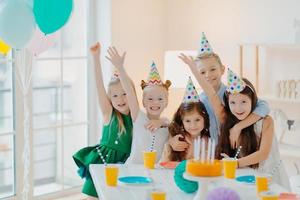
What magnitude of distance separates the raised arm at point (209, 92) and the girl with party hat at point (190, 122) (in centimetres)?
8

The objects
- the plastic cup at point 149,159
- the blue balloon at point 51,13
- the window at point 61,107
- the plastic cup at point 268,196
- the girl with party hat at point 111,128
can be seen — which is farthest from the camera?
the window at point 61,107

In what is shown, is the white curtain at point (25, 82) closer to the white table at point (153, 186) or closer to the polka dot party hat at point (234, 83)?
the white table at point (153, 186)

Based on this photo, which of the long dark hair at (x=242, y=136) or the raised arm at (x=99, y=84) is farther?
the raised arm at (x=99, y=84)

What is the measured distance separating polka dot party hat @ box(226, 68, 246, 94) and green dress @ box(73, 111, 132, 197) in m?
0.69

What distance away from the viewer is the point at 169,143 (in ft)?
11.8

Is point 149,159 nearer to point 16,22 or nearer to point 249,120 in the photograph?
point 249,120

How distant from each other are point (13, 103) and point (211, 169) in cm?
227

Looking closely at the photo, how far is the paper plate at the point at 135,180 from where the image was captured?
302 cm

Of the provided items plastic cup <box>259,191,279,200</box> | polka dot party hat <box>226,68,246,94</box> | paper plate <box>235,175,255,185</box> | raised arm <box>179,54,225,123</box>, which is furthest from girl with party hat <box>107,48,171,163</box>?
plastic cup <box>259,191,279,200</box>

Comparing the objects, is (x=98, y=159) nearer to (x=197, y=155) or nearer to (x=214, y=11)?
(x=197, y=155)

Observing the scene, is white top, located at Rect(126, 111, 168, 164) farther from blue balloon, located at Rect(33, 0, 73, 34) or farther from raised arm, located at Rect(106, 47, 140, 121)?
blue balloon, located at Rect(33, 0, 73, 34)

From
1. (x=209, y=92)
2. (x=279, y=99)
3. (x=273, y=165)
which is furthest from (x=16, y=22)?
(x=279, y=99)

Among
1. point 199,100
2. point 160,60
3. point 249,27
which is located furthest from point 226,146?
point 160,60

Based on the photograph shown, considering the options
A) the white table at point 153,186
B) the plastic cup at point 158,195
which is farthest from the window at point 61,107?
the plastic cup at point 158,195
